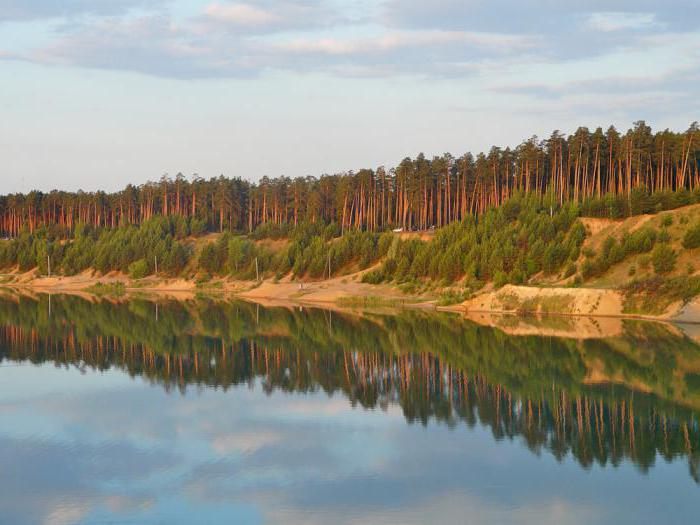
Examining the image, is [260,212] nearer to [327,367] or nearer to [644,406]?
[327,367]

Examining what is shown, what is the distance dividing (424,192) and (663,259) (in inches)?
1776

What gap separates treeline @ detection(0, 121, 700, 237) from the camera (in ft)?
304

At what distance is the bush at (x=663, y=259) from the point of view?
72.7 meters

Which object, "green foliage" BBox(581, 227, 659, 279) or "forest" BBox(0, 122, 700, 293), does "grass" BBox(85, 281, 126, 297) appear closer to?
"forest" BBox(0, 122, 700, 293)

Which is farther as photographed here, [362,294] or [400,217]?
[400,217]

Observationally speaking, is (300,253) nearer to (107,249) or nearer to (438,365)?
(107,249)

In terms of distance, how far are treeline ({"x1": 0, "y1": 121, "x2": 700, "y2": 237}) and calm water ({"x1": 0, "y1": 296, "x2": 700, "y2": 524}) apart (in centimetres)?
3697

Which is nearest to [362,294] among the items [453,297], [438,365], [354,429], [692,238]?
[453,297]

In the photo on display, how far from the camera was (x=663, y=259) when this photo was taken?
73.2m

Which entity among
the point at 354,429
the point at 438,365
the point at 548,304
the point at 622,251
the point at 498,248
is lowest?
the point at 438,365

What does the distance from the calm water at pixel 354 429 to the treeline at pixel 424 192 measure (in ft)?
121

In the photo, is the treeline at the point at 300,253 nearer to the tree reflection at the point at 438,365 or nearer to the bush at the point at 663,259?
the tree reflection at the point at 438,365

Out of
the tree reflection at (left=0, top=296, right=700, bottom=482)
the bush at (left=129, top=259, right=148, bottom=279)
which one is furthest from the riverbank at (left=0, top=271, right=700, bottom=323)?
the tree reflection at (left=0, top=296, right=700, bottom=482)

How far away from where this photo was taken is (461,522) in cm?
2255
